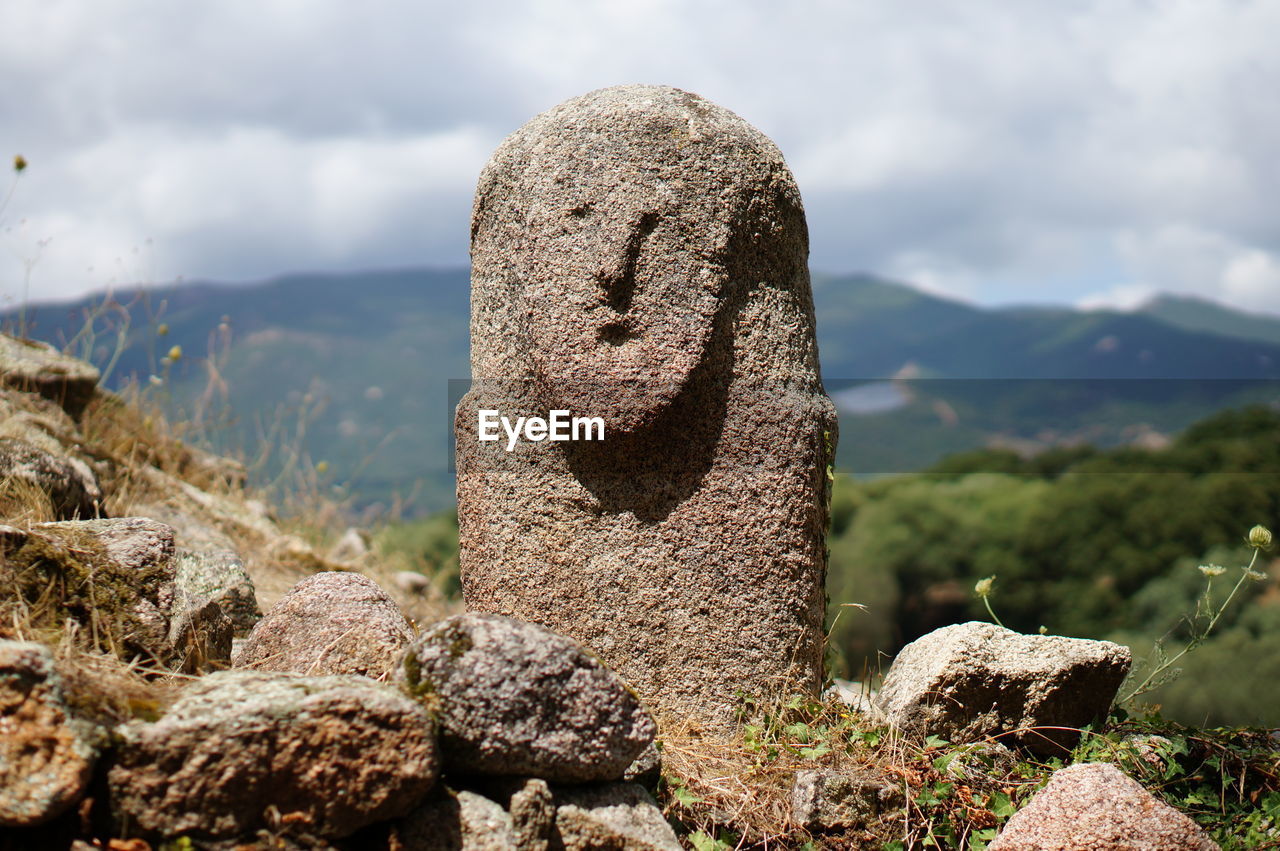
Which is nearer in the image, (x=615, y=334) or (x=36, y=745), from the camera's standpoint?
(x=36, y=745)

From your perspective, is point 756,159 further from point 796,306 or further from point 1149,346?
point 1149,346

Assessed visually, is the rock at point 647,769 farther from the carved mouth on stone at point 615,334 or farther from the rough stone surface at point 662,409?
the carved mouth on stone at point 615,334

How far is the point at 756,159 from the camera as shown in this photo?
4.16m

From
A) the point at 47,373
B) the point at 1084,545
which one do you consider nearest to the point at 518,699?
the point at 47,373

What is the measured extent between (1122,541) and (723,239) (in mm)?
21201

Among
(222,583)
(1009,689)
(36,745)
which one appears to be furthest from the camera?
(222,583)

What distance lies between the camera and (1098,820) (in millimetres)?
3434

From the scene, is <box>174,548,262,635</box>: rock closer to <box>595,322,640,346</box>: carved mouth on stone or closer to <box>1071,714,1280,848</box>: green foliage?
<box>595,322,640,346</box>: carved mouth on stone

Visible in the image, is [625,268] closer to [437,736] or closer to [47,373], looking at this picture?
[437,736]

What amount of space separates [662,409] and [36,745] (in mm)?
2196

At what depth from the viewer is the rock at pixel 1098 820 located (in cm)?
340

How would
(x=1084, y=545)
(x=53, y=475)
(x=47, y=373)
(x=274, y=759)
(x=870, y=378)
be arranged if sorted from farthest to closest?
(x=870, y=378) < (x=1084, y=545) < (x=47, y=373) < (x=53, y=475) < (x=274, y=759)

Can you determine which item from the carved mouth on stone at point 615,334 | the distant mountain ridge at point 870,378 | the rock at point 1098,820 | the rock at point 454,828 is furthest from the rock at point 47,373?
the rock at point 1098,820

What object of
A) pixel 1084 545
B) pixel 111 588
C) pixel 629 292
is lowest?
pixel 1084 545
